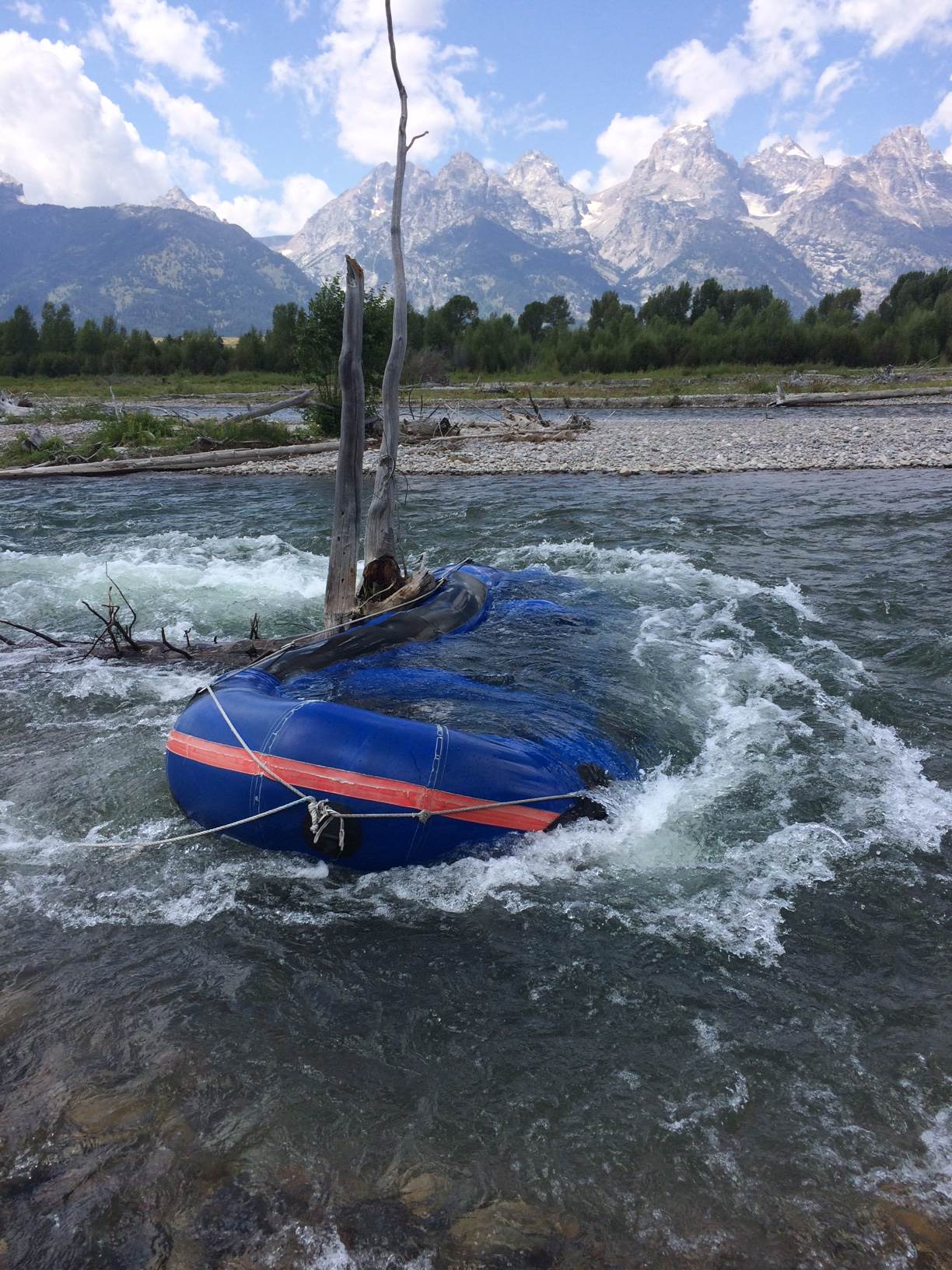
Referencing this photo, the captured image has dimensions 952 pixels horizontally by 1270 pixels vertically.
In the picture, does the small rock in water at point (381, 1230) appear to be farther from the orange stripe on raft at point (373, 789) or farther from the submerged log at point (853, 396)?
the submerged log at point (853, 396)

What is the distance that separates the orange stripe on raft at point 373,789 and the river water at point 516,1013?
23cm

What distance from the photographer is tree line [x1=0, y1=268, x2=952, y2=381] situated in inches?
2520

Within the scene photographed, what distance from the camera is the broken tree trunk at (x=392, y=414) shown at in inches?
422

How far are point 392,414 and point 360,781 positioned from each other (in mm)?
7122

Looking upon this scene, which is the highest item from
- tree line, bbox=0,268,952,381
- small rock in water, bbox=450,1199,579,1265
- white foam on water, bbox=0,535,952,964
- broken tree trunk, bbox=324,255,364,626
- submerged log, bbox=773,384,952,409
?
tree line, bbox=0,268,952,381

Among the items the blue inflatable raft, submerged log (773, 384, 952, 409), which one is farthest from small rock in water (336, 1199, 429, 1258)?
submerged log (773, 384, 952, 409)

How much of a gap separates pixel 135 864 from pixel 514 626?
5.73m

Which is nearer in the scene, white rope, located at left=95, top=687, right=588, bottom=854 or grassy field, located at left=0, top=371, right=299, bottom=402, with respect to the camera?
white rope, located at left=95, top=687, right=588, bottom=854

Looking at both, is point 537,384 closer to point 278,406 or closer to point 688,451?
point 278,406

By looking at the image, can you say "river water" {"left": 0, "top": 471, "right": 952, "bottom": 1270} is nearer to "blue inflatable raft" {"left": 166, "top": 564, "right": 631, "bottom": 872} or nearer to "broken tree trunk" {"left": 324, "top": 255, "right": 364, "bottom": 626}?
"blue inflatable raft" {"left": 166, "top": 564, "right": 631, "bottom": 872}

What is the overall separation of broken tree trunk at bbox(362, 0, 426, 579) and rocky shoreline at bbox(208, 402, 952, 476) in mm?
11591

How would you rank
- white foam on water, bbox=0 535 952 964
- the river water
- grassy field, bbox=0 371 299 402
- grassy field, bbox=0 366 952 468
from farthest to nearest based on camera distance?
grassy field, bbox=0 371 299 402
grassy field, bbox=0 366 952 468
white foam on water, bbox=0 535 952 964
the river water

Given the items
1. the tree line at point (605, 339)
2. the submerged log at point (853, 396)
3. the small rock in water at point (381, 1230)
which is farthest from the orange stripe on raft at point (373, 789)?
the tree line at point (605, 339)


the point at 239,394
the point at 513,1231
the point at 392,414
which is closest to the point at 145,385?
the point at 239,394
